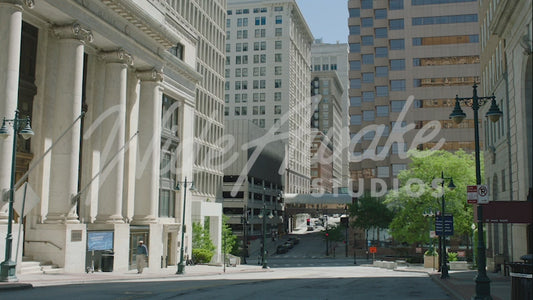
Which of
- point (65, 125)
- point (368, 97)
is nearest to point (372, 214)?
point (368, 97)

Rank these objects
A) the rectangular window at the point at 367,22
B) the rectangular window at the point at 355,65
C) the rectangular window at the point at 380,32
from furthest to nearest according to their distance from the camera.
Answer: the rectangular window at the point at 355,65, the rectangular window at the point at 367,22, the rectangular window at the point at 380,32

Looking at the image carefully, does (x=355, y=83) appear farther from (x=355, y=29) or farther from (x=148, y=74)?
(x=148, y=74)

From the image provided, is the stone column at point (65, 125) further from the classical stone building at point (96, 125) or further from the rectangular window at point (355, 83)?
the rectangular window at point (355, 83)

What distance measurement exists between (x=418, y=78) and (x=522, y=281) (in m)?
88.5

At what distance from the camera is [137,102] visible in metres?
42.8

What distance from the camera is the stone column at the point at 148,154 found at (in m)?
43.4

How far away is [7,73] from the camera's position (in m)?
27.9

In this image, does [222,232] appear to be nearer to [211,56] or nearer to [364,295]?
[211,56]

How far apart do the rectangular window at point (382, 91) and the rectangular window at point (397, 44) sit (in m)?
7.60

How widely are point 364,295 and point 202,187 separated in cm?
6412

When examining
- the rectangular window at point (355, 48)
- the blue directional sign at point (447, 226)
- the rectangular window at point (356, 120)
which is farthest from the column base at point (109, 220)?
the rectangular window at point (355, 48)

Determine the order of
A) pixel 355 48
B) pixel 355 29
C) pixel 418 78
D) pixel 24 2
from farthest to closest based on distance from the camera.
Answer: pixel 355 29 → pixel 355 48 → pixel 418 78 → pixel 24 2

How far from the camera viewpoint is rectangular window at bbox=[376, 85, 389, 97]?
349ft

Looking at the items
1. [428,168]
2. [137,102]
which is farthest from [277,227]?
[137,102]
